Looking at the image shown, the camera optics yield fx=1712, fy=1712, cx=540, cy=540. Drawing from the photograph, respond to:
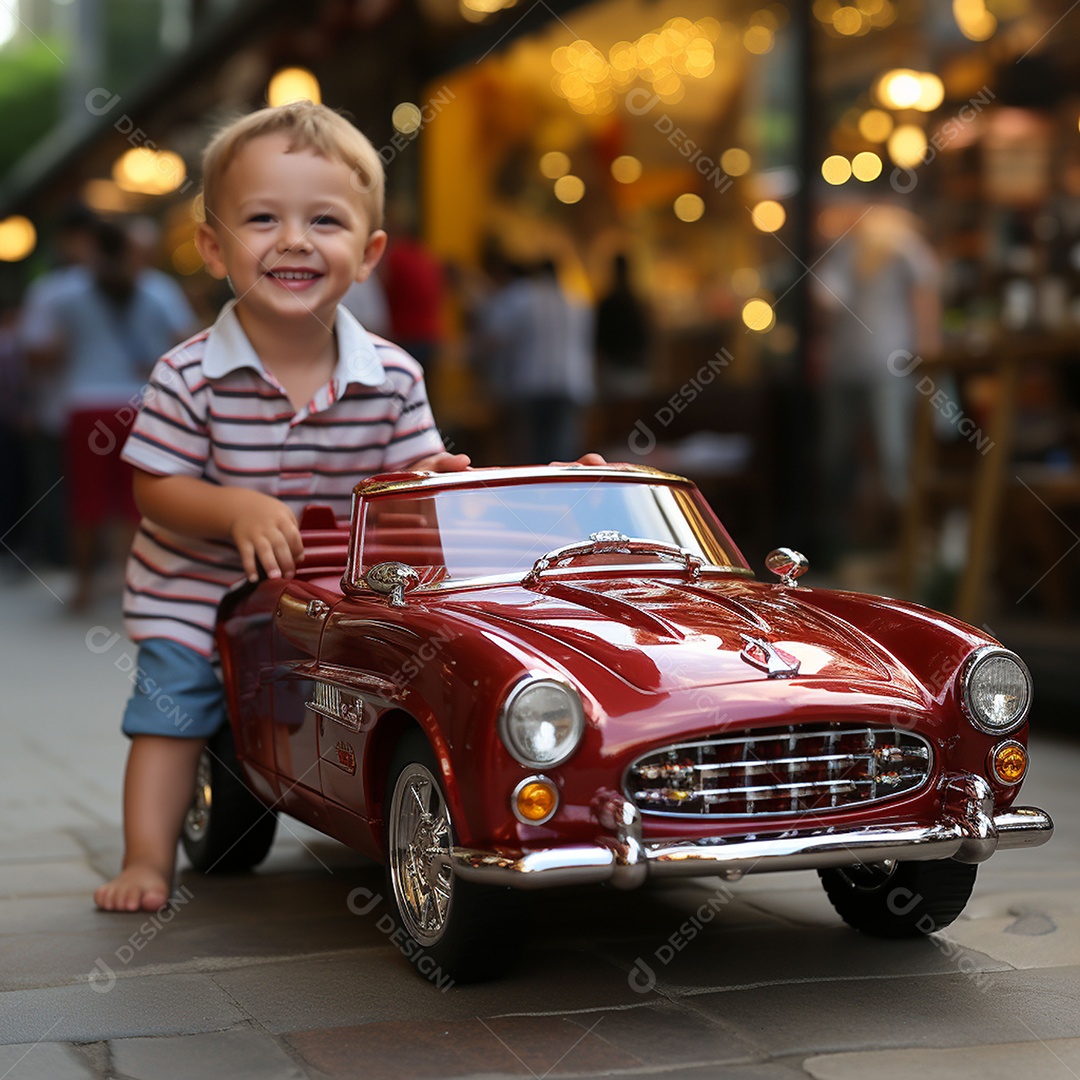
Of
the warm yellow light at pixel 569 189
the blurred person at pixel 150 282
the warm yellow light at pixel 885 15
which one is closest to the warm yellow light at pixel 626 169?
the warm yellow light at pixel 569 189

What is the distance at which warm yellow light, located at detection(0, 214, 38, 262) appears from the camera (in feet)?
82.5

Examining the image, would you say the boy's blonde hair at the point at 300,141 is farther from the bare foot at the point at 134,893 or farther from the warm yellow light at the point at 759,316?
the warm yellow light at the point at 759,316

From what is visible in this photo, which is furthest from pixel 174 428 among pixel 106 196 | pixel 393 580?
pixel 106 196

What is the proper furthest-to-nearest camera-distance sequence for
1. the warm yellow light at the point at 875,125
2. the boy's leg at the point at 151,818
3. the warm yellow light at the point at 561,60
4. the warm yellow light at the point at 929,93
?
the warm yellow light at the point at 561,60 < the warm yellow light at the point at 875,125 < the warm yellow light at the point at 929,93 < the boy's leg at the point at 151,818

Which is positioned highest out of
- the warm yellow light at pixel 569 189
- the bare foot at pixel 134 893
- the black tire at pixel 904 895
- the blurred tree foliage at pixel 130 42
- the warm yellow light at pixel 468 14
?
the blurred tree foliage at pixel 130 42

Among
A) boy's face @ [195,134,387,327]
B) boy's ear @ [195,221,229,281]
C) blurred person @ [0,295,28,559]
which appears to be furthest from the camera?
blurred person @ [0,295,28,559]

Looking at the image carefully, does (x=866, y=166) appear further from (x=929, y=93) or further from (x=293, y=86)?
(x=293, y=86)

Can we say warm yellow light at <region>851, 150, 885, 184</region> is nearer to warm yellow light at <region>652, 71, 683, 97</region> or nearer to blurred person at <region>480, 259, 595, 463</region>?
blurred person at <region>480, 259, 595, 463</region>

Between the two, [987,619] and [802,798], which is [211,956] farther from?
[987,619]

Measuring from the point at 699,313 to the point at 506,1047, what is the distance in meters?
9.62

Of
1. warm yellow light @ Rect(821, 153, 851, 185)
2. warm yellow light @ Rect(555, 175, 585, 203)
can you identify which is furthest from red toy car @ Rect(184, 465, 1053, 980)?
warm yellow light @ Rect(555, 175, 585, 203)

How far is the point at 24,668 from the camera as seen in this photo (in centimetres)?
853

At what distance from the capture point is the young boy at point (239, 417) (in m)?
4.26

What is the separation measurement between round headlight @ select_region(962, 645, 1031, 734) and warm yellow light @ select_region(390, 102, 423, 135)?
36.8 feet
